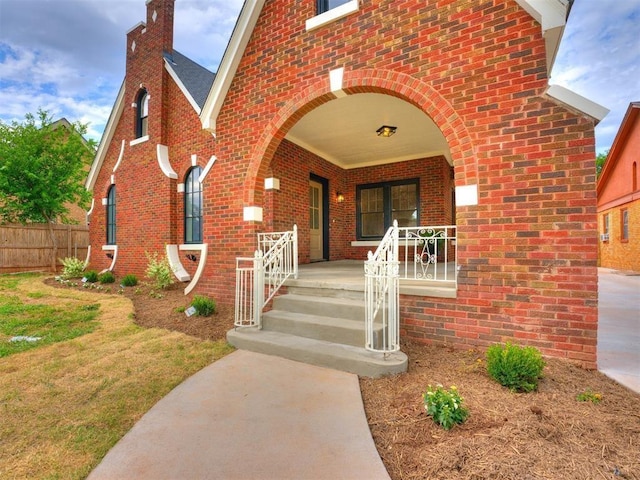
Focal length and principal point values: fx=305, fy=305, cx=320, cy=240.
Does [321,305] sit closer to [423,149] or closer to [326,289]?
[326,289]

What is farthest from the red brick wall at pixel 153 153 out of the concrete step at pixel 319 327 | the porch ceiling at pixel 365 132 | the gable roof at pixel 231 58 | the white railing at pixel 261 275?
the concrete step at pixel 319 327

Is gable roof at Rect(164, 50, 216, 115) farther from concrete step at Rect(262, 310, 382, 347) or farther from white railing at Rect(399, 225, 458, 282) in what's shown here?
white railing at Rect(399, 225, 458, 282)

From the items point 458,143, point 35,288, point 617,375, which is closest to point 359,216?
point 458,143

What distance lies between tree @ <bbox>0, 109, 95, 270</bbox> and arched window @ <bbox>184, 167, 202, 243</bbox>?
681 centimetres

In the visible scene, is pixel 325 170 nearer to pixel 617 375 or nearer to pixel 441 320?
pixel 441 320

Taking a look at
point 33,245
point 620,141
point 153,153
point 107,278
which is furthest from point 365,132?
point 620,141

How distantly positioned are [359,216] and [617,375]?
681 centimetres

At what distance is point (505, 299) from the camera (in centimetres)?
333

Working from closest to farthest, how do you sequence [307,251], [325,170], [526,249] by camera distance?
[526,249], [307,251], [325,170]

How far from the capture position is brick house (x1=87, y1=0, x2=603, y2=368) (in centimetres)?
314

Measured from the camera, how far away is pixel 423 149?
7.81 m

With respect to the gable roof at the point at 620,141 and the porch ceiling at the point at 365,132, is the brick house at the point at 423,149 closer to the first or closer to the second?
the porch ceiling at the point at 365,132

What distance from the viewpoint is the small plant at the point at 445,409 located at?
81.5 inches

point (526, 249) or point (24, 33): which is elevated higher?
point (24, 33)
